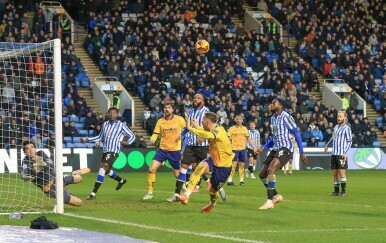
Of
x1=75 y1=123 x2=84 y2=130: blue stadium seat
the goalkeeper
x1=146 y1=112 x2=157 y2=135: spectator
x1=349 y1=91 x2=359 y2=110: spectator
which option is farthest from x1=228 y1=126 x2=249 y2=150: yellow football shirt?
x1=349 y1=91 x2=359 y2=110: spectator

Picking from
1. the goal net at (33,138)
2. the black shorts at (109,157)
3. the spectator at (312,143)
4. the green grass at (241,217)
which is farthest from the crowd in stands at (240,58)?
the black shorts at (109,157)

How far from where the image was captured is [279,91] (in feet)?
140

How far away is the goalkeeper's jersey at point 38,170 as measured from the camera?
56.3ft

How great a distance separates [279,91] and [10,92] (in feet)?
58.7

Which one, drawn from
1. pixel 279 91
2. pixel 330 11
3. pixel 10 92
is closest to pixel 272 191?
pixel 10 92

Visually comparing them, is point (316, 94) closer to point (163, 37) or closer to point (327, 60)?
point (327, 60)

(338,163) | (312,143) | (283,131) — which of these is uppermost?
(283,131)

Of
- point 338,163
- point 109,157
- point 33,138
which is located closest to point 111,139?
point 109,157

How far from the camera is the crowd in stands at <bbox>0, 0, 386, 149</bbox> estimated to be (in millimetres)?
40000

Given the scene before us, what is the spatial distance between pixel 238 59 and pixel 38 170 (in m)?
27.5

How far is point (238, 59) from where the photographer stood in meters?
44.0

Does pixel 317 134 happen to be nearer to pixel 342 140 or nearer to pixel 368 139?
pixel 368 139

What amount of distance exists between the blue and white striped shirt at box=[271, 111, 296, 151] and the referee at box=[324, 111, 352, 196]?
474cm

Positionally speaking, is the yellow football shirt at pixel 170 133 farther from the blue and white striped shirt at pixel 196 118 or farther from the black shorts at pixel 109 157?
the black shorts at pixel 109 157
